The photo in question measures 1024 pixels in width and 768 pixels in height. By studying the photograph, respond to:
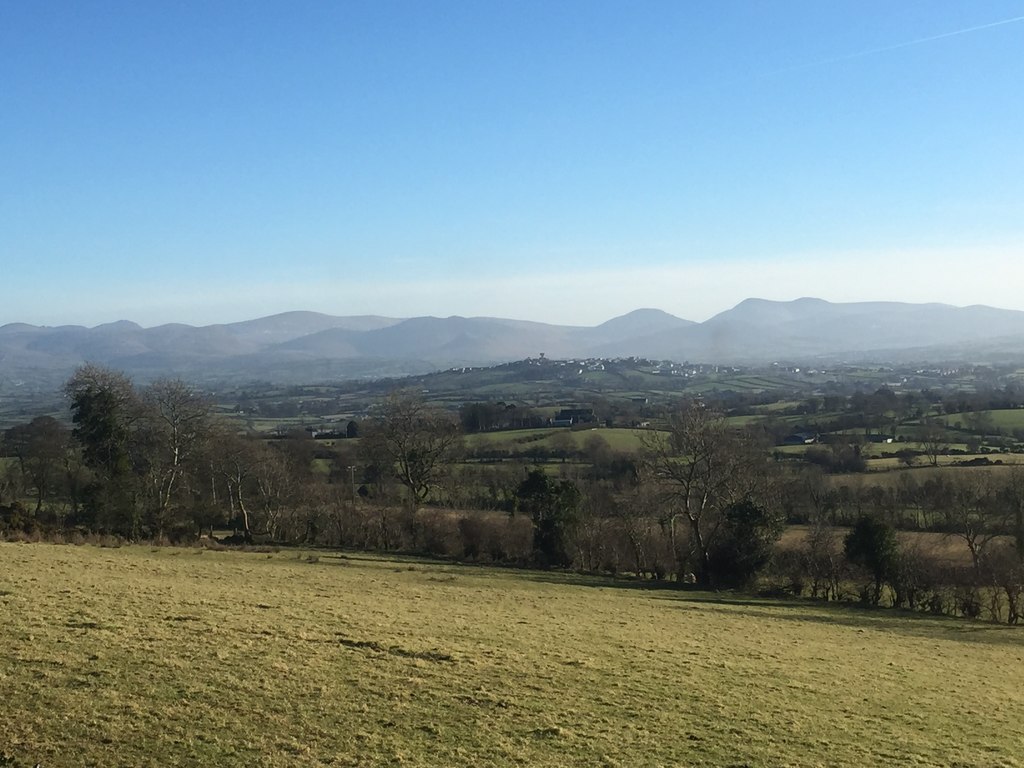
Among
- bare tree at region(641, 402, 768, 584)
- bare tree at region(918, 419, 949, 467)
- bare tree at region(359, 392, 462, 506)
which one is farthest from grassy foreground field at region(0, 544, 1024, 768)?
bare tree at region(918, 419, 949, 467)

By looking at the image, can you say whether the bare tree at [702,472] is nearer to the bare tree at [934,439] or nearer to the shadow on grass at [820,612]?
the shadow on grass at [820,612]

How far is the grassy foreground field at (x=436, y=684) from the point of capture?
36.4ft

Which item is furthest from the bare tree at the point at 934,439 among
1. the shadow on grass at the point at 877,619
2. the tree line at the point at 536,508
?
the shadow on grass at the point at 877,619

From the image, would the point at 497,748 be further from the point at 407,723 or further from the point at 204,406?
the point at 204,406

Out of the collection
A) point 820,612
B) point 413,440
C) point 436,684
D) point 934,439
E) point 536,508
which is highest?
point 413,440

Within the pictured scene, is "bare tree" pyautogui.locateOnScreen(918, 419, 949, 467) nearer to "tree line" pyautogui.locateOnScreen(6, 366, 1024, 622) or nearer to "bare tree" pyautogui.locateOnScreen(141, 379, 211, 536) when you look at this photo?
"tree line" pyautogui.locateOnScreen(6, 366, 1024, 622)

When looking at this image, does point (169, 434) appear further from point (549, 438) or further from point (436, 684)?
point (549, 438)

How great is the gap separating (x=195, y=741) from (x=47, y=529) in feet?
99.2

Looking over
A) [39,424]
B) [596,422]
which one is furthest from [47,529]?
[596,422]

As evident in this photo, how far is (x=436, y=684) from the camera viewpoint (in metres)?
14.2

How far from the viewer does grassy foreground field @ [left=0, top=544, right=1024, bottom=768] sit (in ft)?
36.4

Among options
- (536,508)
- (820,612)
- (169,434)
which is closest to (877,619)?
(820,612)

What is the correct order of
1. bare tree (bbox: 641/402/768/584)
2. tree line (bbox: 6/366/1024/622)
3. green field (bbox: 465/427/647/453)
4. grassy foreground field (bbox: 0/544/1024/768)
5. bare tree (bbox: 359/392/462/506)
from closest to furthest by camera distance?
grassy foreground field (bbox: 0/544/1024/768), tree line (bbox: 6/366/1024/622), bare tree (bbox: 641/402/768/584), bare tree (bbox: 359/392/462/506), green field (bbox: 465/427/647/453)

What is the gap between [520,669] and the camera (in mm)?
16031
